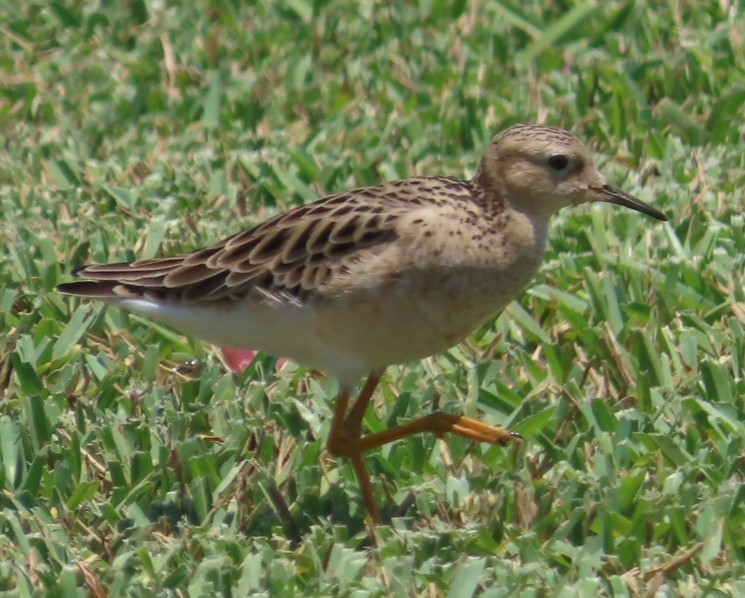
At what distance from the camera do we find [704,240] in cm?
704

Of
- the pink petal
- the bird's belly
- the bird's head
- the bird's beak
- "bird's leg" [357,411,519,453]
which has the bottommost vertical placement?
the pink petal

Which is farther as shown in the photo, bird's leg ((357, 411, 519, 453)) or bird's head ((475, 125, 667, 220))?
bird's head ((475, 125, 667, 220))

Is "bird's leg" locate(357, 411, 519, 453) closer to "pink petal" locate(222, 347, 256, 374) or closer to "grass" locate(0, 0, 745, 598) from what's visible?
"grass" locate(0, 0, 745, 598)

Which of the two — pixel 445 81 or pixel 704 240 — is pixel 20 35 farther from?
pixel 704 240

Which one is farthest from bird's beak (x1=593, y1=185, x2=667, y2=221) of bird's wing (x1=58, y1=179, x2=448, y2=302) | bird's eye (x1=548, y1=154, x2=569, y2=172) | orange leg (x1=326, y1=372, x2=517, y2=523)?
orange leg (x1=326, y1=372, x2=517, y2=523)

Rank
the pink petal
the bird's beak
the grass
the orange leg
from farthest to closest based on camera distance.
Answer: the pink petal
the bird's beak
the orange leg
the grass

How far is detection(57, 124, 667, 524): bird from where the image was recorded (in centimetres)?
536

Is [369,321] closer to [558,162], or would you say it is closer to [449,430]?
[449,430]

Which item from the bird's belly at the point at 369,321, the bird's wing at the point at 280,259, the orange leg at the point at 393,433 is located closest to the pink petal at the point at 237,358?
the bird's wing at the point at 280,259

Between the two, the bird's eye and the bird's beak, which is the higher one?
the bird's eye

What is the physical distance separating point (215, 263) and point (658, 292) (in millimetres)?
1880

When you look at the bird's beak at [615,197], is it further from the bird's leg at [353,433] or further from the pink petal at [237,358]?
the pink petal at [237,358]

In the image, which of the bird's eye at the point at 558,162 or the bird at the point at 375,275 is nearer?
the bird at the point at 375,275

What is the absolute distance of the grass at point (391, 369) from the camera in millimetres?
5043
